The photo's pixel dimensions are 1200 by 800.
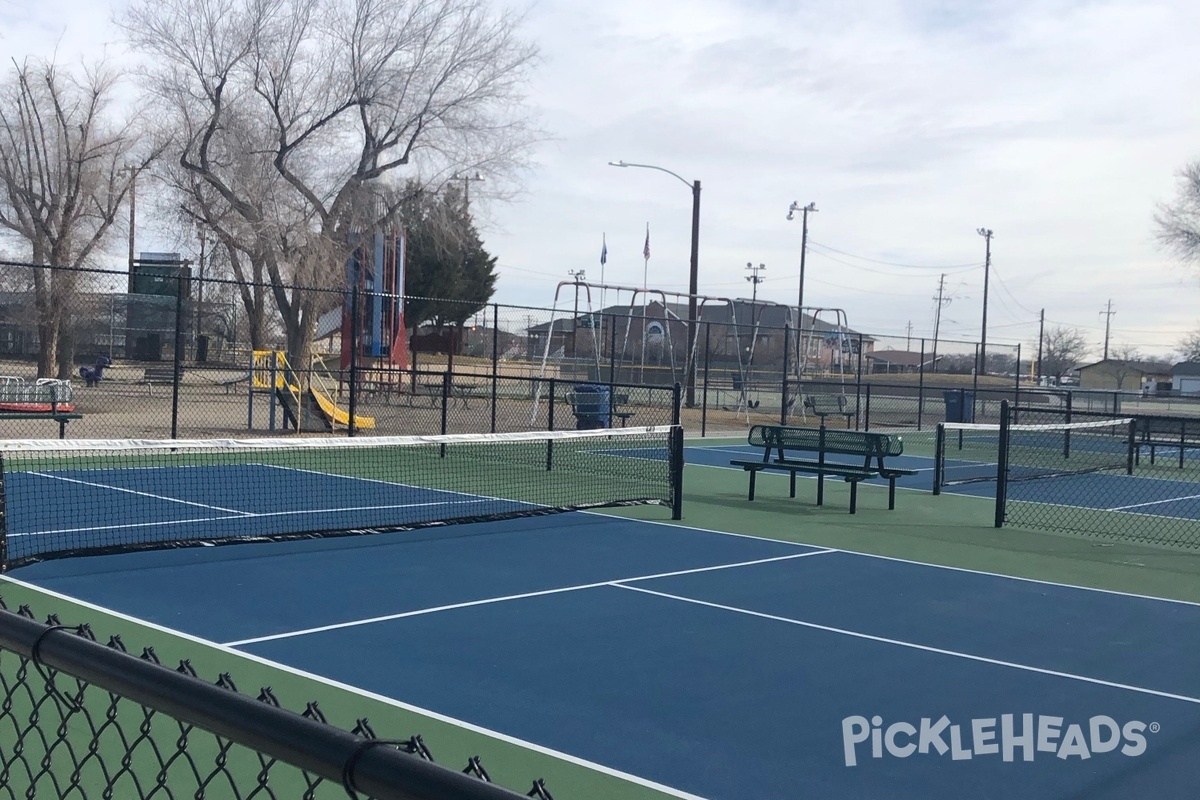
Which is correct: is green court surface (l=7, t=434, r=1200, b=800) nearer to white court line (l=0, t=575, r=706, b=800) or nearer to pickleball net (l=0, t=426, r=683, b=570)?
white court line (l=0, t=575, r=706, b=800)

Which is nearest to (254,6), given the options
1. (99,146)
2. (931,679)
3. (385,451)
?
(99,146)

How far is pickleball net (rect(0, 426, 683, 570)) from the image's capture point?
10.7m

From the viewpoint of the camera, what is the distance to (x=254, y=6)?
31641 mm

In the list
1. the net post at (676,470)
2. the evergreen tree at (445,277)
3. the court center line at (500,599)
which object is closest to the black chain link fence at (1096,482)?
the net post at (676,470)

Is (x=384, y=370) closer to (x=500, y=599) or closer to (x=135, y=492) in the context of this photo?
(x=135, y=492)

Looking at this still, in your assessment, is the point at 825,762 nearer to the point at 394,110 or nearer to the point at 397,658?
the point at 397,658

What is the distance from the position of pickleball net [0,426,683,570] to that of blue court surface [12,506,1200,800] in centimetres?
91

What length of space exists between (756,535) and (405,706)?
6.87 meters

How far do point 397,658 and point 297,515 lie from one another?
6084 millimetres

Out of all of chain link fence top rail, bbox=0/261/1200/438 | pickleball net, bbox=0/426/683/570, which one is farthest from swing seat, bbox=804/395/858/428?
pickleball net, bbox=0/426/683/570

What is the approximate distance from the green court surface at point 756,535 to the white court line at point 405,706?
0.5 inches

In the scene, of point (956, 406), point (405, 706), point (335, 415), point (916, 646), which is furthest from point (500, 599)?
point (956, 406)

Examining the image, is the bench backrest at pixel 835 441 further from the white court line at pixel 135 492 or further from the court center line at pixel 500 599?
the white court line at pixel 135 492

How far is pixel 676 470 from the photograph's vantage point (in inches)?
527
